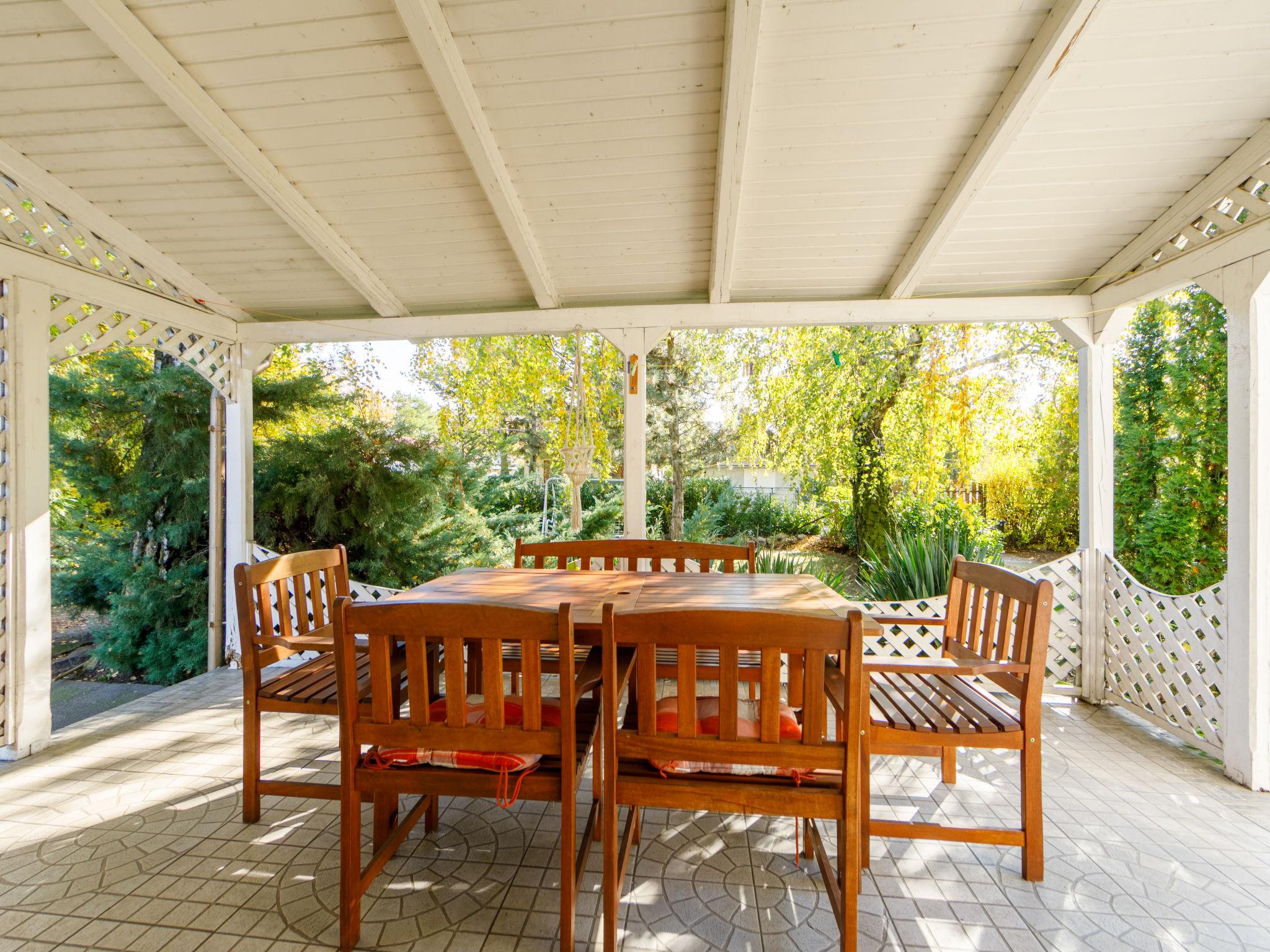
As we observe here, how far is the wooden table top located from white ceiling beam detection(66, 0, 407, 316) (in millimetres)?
1837

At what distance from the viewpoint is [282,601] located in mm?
2314

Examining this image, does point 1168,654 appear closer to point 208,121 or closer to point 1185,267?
point 1185,267

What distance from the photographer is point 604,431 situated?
6113mm

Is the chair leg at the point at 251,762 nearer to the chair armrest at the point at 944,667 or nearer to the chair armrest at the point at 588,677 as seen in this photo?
the chair armrest at the point at 588,677

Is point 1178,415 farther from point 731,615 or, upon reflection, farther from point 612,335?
point 731,615

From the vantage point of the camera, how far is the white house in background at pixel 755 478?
8086 mm

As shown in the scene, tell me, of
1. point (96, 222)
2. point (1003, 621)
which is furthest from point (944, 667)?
point (96, 222)

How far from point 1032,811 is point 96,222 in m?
4.70

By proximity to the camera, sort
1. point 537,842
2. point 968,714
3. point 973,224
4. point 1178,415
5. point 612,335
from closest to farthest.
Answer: point 968,714
point 537,842
point 973,224
point 612,335
point 1178,415

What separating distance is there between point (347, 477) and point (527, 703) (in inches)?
159

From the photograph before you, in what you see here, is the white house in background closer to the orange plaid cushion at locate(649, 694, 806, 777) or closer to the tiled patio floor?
the tiled patio floor

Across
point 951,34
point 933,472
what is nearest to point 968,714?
point 951,34

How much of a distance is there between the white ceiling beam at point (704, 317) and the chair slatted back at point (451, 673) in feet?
8.28

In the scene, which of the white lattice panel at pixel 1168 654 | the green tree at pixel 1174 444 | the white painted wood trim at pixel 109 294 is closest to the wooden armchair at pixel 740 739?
the white lattice panel at pixel 1168 654
